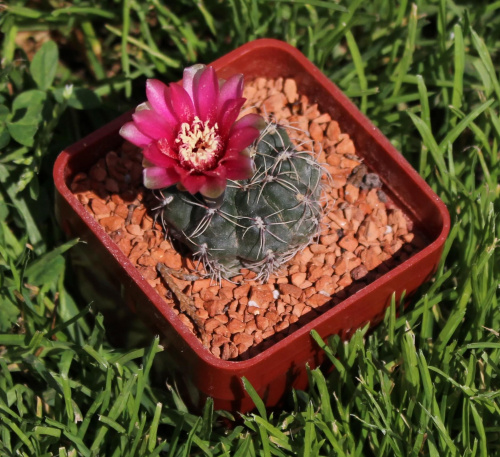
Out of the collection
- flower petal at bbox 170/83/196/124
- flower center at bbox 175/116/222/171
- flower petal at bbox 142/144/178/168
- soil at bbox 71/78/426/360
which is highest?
flower petal at bbox 170/83/196/124

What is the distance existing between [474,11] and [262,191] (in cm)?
135

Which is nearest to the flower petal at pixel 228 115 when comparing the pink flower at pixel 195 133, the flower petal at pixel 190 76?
the pink flower at pixel 195 133

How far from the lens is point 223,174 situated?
2072mm

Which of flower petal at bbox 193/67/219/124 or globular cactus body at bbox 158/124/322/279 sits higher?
flower petal at bbox 193/67/219/124

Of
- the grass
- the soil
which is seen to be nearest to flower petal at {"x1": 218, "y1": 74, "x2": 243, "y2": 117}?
the soil

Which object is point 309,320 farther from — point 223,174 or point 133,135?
point 133,135

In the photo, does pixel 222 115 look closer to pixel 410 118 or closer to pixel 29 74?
pixel 410 118

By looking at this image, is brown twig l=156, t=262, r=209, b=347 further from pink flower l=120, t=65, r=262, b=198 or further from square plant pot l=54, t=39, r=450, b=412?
pink flower l=120, t=65, r=262, b=198

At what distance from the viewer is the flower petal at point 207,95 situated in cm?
219

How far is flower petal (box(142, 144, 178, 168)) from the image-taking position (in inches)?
Answer: 81.4

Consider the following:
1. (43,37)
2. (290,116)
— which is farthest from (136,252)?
(43,37)

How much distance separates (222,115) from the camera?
2205 millimetres

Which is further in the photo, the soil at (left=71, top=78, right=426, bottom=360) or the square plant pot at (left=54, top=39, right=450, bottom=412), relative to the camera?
the soil at (left=71, top=78, right=426, bottom=360)

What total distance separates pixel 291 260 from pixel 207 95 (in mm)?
541
